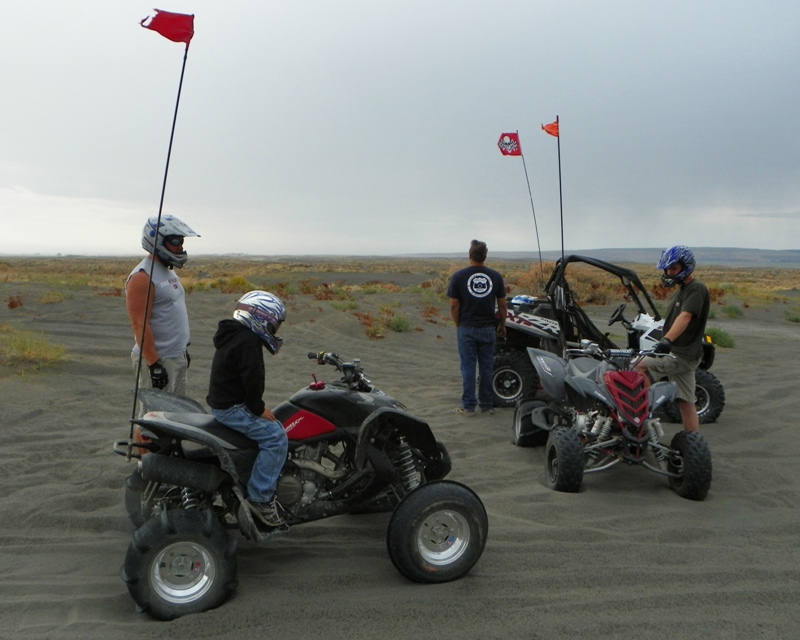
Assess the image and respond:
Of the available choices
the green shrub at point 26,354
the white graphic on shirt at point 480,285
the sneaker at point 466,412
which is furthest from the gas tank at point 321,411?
the green shrub at point 26,354

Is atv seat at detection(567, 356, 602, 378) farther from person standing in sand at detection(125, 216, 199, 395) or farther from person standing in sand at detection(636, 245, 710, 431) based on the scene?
person standing in sand at detection(125, 216, 199, 395)

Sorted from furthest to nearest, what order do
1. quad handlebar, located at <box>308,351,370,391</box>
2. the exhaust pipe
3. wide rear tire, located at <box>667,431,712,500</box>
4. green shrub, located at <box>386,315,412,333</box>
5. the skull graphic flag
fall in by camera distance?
green shrub, located at <box>386,315,412,333</box>
the skull graphic flag
wide rear tire, located at <box>667,431,712,500</box>
quad handlebar, located at <box>308,351,370,391</box>
the exhaust pipe

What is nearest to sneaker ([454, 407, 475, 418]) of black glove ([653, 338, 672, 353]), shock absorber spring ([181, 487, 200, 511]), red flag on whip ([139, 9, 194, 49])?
black glove ([653, 338, 672, 353])

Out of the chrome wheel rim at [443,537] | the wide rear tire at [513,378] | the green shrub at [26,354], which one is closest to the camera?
the chrome wheel rim at [443,537]

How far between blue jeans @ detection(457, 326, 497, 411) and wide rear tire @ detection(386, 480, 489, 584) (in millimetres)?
4041

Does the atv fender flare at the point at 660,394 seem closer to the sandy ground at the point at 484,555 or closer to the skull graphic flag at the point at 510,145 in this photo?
the sandy ground at the point at 484,555

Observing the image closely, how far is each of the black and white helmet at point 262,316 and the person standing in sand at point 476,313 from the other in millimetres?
4211

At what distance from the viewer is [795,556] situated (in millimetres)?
4457

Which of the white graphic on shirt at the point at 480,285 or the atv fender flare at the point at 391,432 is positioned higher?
the white graphic on shirt at the point at 480,285

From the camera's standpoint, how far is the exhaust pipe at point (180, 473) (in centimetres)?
373

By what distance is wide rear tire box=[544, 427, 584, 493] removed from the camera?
5.48 m

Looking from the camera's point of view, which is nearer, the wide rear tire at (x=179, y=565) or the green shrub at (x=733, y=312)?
the wide rear tire at (x=179, y=565)

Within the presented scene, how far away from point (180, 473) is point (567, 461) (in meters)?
3.09

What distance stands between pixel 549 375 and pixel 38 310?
14080 millimetres
